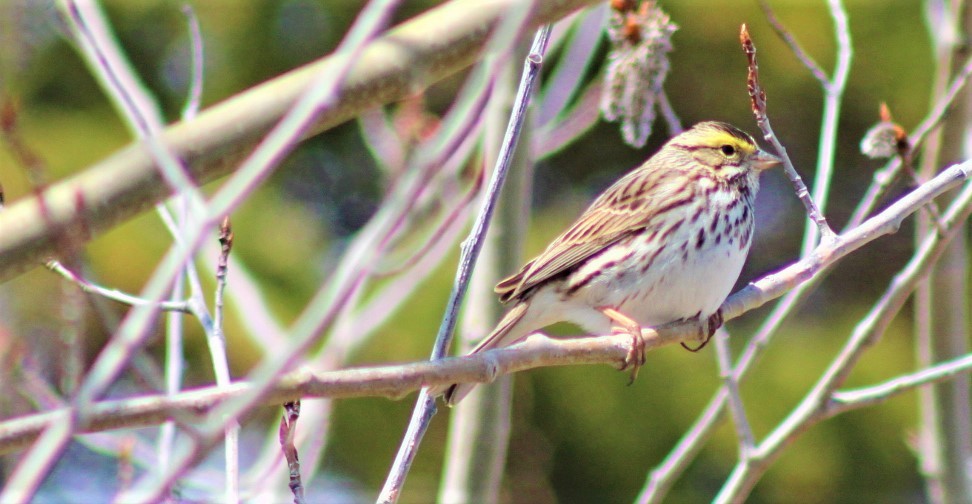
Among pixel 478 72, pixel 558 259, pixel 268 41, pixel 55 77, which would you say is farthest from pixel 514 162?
pixel 55 77

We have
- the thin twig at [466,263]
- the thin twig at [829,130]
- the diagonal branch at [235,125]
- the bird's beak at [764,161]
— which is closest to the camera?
the diagonal branch at [235,125]

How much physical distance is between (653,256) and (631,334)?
1.91 ft

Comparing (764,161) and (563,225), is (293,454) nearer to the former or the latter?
(764,161)

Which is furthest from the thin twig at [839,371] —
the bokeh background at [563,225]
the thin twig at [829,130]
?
the bokeh background at [563,225]

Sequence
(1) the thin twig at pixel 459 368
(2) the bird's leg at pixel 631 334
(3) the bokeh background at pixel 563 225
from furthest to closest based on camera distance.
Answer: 1. (3) the bokeh background at pixel 563 225
2. (2) the bird's leg at pixel 631 334
3. (1) the thin twig at pixel 459 368

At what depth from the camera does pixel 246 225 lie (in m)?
7.11

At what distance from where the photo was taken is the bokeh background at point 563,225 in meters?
6.89

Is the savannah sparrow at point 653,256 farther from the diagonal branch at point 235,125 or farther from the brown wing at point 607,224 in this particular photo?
the diagonal branch at point 235,125

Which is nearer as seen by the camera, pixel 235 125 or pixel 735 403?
pixel 235 125

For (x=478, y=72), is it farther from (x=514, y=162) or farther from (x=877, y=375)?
(x=877, y=375)

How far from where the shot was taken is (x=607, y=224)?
4223mm

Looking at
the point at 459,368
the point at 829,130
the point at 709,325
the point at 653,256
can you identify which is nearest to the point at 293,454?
the point at 459,368

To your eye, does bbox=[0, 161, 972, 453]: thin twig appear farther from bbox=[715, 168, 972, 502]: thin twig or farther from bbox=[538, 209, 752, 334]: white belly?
bbox=[715, 168, 972, 502]: thin twig

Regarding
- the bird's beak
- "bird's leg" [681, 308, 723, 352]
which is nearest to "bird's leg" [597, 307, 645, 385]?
"bird's leg" [681, 308, 723, 352]
